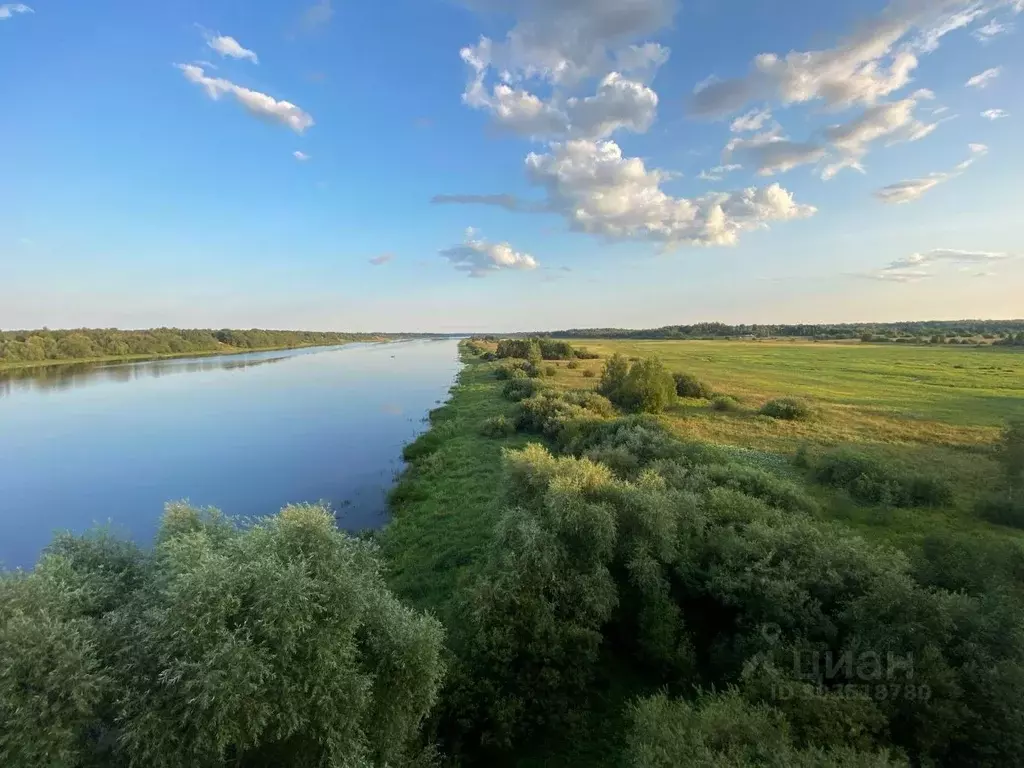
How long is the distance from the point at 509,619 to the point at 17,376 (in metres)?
99.6

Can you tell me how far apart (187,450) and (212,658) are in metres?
31.6

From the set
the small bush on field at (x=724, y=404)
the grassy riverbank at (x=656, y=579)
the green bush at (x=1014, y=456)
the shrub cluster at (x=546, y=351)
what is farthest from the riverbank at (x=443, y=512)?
the shrub cluster at (x=546, y=351)

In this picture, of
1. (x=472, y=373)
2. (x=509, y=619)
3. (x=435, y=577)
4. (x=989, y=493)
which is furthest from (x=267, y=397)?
(x=989, y=493)

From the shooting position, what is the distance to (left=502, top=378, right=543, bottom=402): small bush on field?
4356cm

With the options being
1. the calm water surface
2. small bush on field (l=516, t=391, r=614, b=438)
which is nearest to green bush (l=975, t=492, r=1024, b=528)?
small bush on field (l=516, t=391, r=614, b=438)

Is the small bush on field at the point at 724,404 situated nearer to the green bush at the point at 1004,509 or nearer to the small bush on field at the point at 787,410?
the small bush on field at the point at 787,410

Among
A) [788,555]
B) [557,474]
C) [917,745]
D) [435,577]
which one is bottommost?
[435,577]

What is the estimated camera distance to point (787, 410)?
113 feet

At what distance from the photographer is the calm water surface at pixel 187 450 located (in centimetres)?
2256

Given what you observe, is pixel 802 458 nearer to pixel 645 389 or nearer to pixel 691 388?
pixel 645 389

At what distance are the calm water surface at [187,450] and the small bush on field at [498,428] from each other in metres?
6.10

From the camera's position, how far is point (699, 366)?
71.9 m

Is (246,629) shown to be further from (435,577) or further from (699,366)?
(699,366)

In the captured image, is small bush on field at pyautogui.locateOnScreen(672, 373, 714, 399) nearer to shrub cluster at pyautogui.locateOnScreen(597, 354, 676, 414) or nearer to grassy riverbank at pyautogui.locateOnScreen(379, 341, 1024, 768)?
shrub cluster at pyautogui.locateOnScreen(597, 354, 676, 414)
